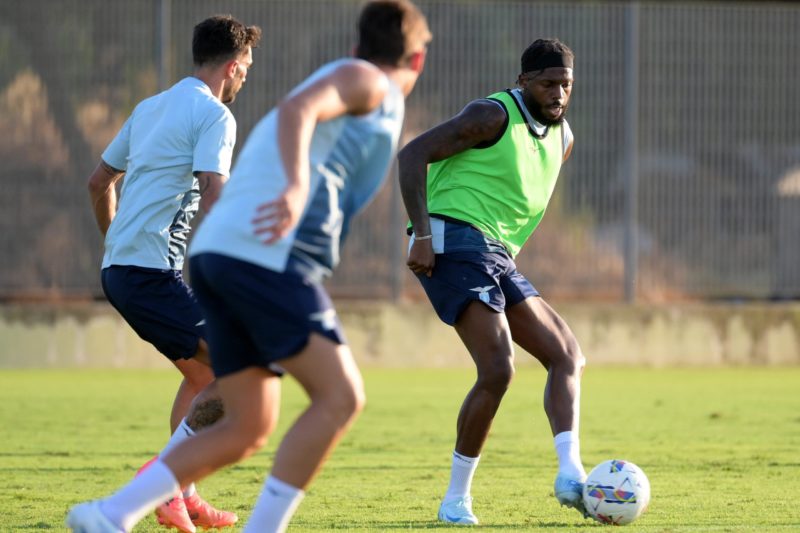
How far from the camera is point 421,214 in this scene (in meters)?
6.82

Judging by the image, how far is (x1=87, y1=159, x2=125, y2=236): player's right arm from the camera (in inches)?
274

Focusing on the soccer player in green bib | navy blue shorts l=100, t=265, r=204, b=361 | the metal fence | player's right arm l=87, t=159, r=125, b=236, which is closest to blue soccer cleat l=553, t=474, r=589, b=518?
the soccer player in green bib

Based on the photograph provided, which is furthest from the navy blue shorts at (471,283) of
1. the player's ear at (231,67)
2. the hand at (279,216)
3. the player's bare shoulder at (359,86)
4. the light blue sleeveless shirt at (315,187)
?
the hand at (279,216)

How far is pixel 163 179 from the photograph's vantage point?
6457 millimetres

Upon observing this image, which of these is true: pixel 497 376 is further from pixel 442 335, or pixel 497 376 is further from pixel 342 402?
pixel 442 335

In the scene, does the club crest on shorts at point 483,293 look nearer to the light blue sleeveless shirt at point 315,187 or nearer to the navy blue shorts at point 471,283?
the navy blue shorts at point 471,283

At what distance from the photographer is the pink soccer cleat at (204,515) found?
6297 mm

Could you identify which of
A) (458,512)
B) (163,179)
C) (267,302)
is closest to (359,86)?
(267,302)

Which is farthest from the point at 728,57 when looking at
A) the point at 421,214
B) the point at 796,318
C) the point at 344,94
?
the point at 344,94

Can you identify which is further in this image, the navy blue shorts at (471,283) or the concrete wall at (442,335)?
the concrete wall at (442,335)

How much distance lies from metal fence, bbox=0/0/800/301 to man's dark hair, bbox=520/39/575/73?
10316 millimetres

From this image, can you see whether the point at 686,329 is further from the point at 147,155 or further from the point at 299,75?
the point at 147,155

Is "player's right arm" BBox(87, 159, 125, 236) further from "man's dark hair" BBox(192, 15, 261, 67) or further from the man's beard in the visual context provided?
the man's beard

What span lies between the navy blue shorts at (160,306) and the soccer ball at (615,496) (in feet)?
6.04
